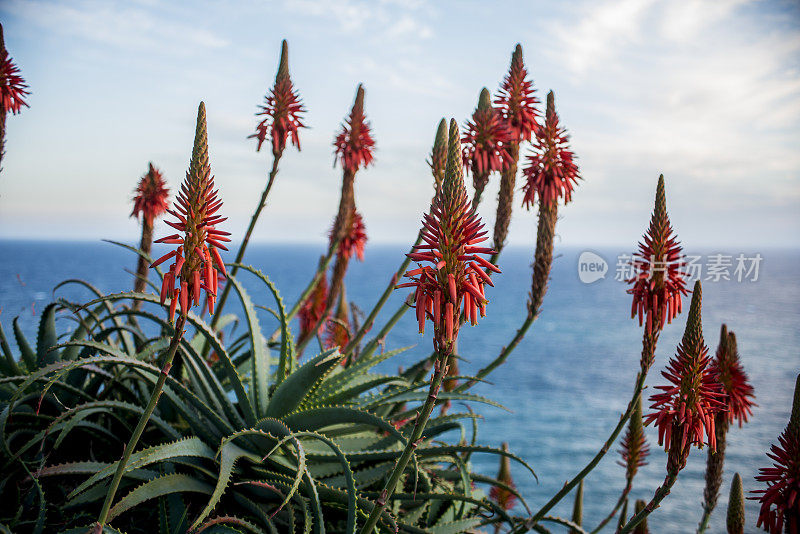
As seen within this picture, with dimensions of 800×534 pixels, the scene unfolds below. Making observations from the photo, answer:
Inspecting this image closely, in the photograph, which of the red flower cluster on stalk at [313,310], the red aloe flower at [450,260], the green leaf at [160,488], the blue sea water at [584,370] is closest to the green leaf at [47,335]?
the blue sea water at [584,370]

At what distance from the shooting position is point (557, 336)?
218 ft

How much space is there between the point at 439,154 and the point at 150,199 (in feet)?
6.34

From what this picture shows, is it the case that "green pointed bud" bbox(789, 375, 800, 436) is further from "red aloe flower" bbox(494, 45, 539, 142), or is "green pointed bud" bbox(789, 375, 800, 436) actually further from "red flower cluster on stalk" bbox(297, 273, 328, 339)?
"red flower cluster on stalk" bbox(297, 273, 328, 339)

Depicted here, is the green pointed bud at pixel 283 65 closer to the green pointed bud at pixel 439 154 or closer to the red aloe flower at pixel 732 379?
the green pointed bud at pixel 439 154

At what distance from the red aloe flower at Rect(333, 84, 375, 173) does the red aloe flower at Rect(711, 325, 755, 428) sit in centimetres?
215

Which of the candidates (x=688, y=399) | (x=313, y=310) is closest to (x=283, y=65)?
(x=313, y=310)

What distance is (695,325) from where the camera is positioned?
177 centimetres

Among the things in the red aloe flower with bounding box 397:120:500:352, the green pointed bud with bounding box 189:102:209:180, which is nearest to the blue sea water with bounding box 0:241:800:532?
the red aloe flower with bounding box 397:120:500:352

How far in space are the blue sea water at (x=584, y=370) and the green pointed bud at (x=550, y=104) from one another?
2.70 feet

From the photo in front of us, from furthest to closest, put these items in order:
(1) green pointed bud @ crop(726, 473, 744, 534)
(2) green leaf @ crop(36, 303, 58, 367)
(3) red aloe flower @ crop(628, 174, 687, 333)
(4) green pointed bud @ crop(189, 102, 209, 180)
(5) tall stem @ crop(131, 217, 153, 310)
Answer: (5) tall stem @ crop(131, 217, 153, 310) → (2) green leaf @ crop(36, 303, 58, 367) → (1) green pointed bud @ crop(726, 473, 744, 534) → (3) red aloe flower @ crop(628, 174, 687, 333) → (4) green pointed bud @ crop(189, 102, 209, 180)

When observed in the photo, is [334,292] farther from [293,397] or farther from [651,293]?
[651,293]

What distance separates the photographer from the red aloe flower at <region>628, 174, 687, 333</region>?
2.01 meters

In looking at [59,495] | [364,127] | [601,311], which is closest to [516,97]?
[364,127]

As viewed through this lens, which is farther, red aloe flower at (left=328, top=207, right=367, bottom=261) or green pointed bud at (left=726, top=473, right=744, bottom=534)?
red aloe flower at (left=328, top=207, right=367, bottom=261)
